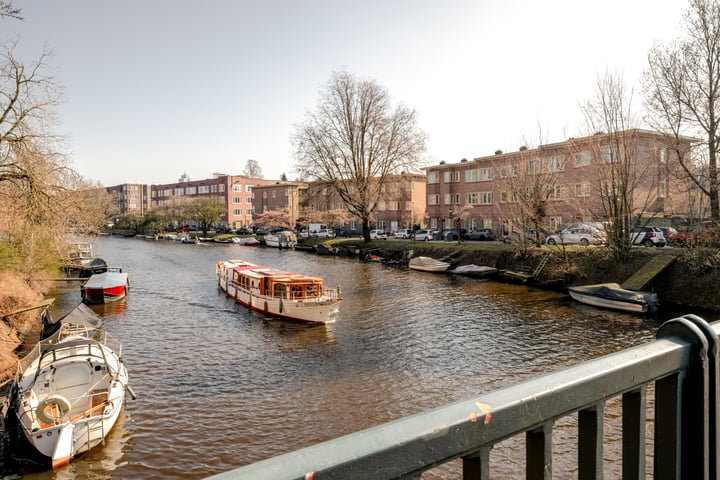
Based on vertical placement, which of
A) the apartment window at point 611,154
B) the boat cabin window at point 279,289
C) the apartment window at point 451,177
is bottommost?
the boat cabin window at point 279,289

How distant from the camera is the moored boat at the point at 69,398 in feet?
35.7

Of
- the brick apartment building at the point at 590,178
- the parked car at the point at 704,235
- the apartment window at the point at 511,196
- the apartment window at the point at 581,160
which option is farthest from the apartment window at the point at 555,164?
the parked car at the point at 704,235

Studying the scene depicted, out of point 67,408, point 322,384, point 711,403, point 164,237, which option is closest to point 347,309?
point 322,384

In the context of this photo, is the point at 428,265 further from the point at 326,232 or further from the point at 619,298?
the point at 326,232

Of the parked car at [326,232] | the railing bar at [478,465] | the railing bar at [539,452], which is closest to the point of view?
the railing bar at [478,465]

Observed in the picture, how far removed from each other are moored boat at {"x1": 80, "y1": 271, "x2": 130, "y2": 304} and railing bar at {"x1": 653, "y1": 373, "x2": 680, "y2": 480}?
105 feet

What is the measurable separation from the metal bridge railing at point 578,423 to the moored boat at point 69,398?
12.2 metres

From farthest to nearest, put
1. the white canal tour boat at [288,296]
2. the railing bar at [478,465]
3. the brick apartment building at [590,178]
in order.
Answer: the brick apartment building at [590,178]
the white canal tour boat at [288,296]
the railing bar at [478,465]

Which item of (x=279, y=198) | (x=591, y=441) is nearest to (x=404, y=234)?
(x=279, y=198)

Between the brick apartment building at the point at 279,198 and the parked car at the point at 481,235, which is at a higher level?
the brick apartment building at the point at 279,198

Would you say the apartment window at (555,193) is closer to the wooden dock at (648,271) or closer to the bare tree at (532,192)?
the bare tree at (532,192)

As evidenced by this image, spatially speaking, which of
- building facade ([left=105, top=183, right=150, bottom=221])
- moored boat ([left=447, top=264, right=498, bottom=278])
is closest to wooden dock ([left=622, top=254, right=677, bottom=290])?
moored boat ([left=447, top=264, right=498, bottom=278])

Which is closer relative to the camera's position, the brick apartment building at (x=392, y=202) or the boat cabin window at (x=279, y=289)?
the boat cabin window at (x=279, y=289)

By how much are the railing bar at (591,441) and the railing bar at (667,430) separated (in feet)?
1.45
